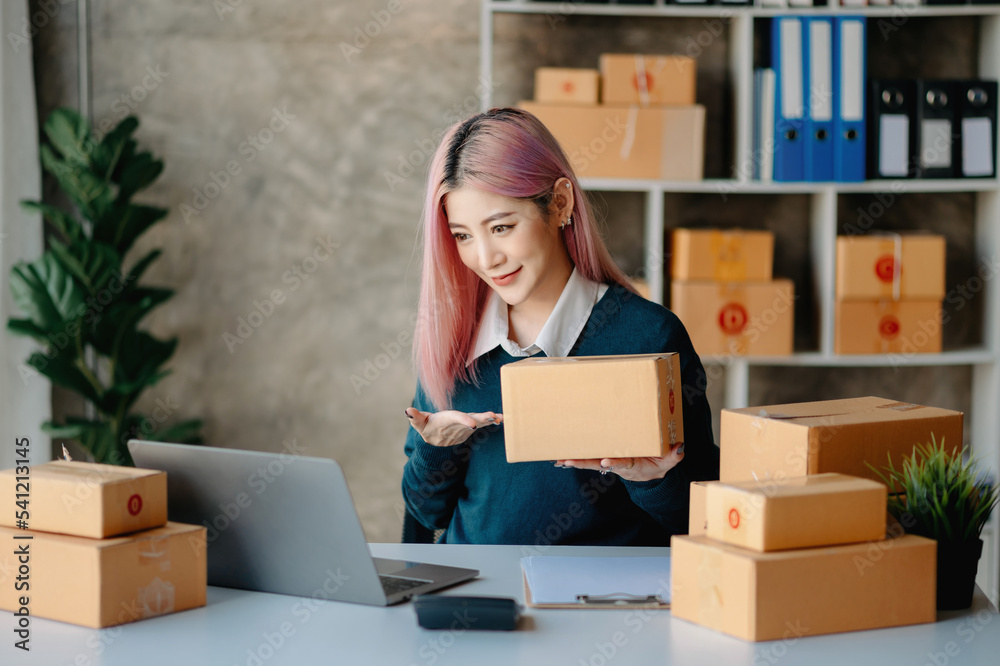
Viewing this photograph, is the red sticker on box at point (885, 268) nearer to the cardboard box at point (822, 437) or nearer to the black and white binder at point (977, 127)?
the black and white binder at point (977, 127)

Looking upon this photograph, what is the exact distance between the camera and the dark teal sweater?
1672 mm

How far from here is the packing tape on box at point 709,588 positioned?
42.4 inches

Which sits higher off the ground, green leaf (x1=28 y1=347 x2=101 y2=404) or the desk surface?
green leaf (x1=28 y1=347 x2=101 y2=404)

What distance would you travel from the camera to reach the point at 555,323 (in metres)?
1.73

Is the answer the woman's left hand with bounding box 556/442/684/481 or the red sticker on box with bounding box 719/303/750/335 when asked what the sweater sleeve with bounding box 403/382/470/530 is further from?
the red sticker on box with bounding box 719/303/750/335

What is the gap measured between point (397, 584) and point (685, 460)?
1.98 feet

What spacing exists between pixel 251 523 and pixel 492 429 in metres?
0.59

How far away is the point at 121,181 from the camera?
2787mm

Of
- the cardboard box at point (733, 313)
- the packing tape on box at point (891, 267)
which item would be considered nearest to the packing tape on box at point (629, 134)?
the cardboard box at point (733, 313)

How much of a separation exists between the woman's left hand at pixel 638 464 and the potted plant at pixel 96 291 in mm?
1875

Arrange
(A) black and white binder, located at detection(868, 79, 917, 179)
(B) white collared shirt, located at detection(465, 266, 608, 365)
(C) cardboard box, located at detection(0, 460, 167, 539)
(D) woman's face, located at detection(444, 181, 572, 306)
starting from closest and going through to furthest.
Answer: (C) cardboard box, located at detection(0, 460, 167, 539)
(D) woman's face, located at detection(444, 181, 572, 306)
(B) white collared shirt, located at detection(465, 266, 608, 365)
(A) black and white binder, located at detection(868, 79, 917, 179)

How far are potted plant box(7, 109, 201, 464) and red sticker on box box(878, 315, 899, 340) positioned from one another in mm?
2253

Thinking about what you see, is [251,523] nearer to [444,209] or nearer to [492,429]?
[492,429]

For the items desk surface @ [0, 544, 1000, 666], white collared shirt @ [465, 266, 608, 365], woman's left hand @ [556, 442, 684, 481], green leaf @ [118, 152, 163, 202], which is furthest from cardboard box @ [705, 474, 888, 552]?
green leaf @ [118, 152, 163, 202]
